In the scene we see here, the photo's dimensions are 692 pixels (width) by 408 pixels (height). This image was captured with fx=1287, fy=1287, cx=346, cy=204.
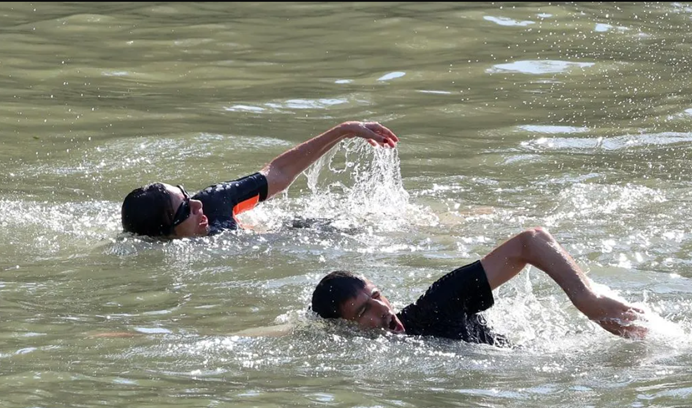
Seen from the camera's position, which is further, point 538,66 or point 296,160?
point 538,66

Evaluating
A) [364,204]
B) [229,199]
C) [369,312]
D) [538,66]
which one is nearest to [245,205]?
[229,199]

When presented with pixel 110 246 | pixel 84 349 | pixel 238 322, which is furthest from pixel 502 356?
pixel 110 246

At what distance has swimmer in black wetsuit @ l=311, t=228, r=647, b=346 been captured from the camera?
644cm

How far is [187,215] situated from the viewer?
8.66 metres

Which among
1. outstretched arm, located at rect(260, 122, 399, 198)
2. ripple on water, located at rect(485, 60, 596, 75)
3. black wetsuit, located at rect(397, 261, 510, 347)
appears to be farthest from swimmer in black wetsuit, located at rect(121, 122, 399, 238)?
ripple on water, located at rect(485, 60, 596, 75)

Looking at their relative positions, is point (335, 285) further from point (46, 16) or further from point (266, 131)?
point (46, 16)

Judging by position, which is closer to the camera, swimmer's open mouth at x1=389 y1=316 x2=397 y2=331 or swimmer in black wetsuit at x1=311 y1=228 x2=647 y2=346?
swimmer in black wetsuit at x1=311 y1=228 x2=647 y2=346

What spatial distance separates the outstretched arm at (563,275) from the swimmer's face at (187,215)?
8.96ft

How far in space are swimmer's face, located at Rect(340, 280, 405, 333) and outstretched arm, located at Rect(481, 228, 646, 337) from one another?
0.54 m

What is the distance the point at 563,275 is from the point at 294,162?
3223 mm

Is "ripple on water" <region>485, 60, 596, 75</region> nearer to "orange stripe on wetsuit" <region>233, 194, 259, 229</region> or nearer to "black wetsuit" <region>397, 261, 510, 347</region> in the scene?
"orange stripe on wetsuit" <region>233, 194, 259, 229</region>

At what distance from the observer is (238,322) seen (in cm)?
724

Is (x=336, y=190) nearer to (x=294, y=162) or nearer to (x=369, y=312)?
(x=294, y=162)

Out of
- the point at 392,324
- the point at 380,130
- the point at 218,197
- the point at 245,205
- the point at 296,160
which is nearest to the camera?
the point at 392,324
